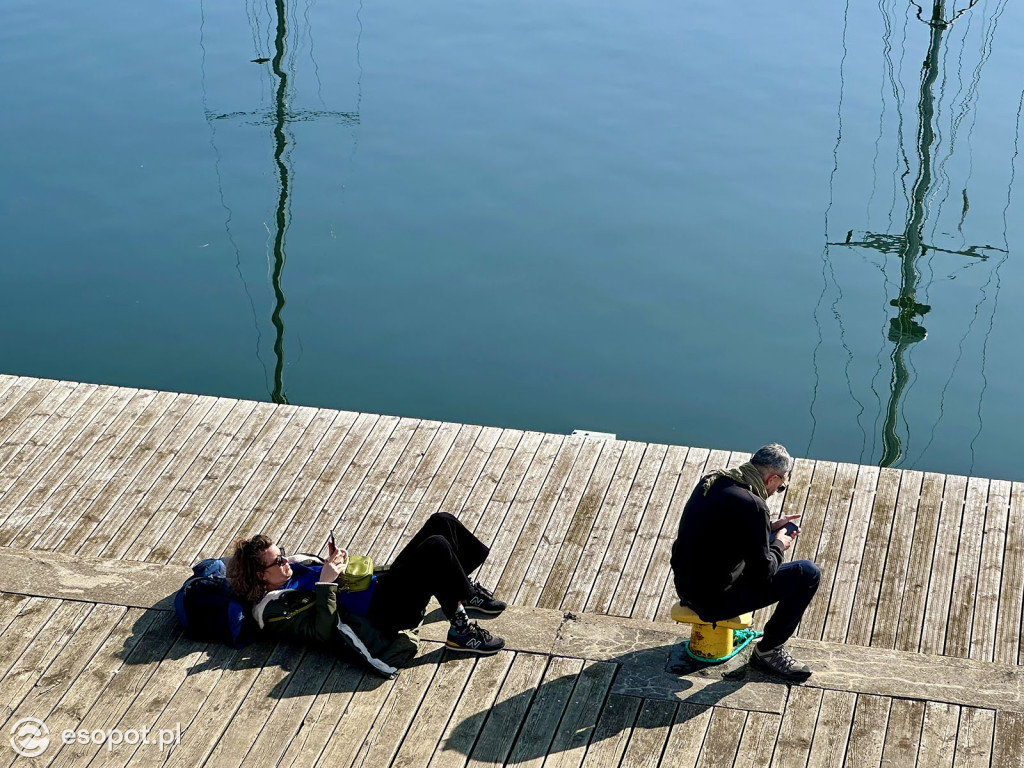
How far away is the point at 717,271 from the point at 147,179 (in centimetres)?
744

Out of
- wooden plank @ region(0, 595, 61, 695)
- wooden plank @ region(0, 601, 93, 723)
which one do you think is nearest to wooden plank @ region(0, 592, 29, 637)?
wooden plank @ region(0, 595, 61, 695)

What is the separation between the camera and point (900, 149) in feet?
54.9

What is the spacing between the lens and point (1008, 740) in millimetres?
5191

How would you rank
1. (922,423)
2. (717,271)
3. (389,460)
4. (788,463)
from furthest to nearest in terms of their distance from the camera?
1. (717,271)
2. (922,423)
3. (389,460)
4. (788,463)

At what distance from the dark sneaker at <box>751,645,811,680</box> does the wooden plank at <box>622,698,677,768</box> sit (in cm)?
45

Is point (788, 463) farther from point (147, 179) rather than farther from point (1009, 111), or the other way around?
point (1009, 111)

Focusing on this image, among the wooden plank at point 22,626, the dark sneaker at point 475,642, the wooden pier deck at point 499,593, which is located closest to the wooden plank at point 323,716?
the wooden pier deck at point 499,593

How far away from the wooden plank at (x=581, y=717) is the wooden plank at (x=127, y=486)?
2684 millimetres

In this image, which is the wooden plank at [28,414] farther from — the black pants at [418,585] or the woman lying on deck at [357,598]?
the black pants at [418,585]

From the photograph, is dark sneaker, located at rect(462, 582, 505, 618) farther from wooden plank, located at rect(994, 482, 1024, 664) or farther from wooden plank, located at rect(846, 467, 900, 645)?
wooden plank, located at rect(994, 482, 1024, 664)

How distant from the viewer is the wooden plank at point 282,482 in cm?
683

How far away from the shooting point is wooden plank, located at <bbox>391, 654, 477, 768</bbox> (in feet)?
17.1

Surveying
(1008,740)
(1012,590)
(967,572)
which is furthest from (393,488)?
(1008,740)

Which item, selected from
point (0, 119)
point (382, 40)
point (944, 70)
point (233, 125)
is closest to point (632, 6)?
point (382, 40)
